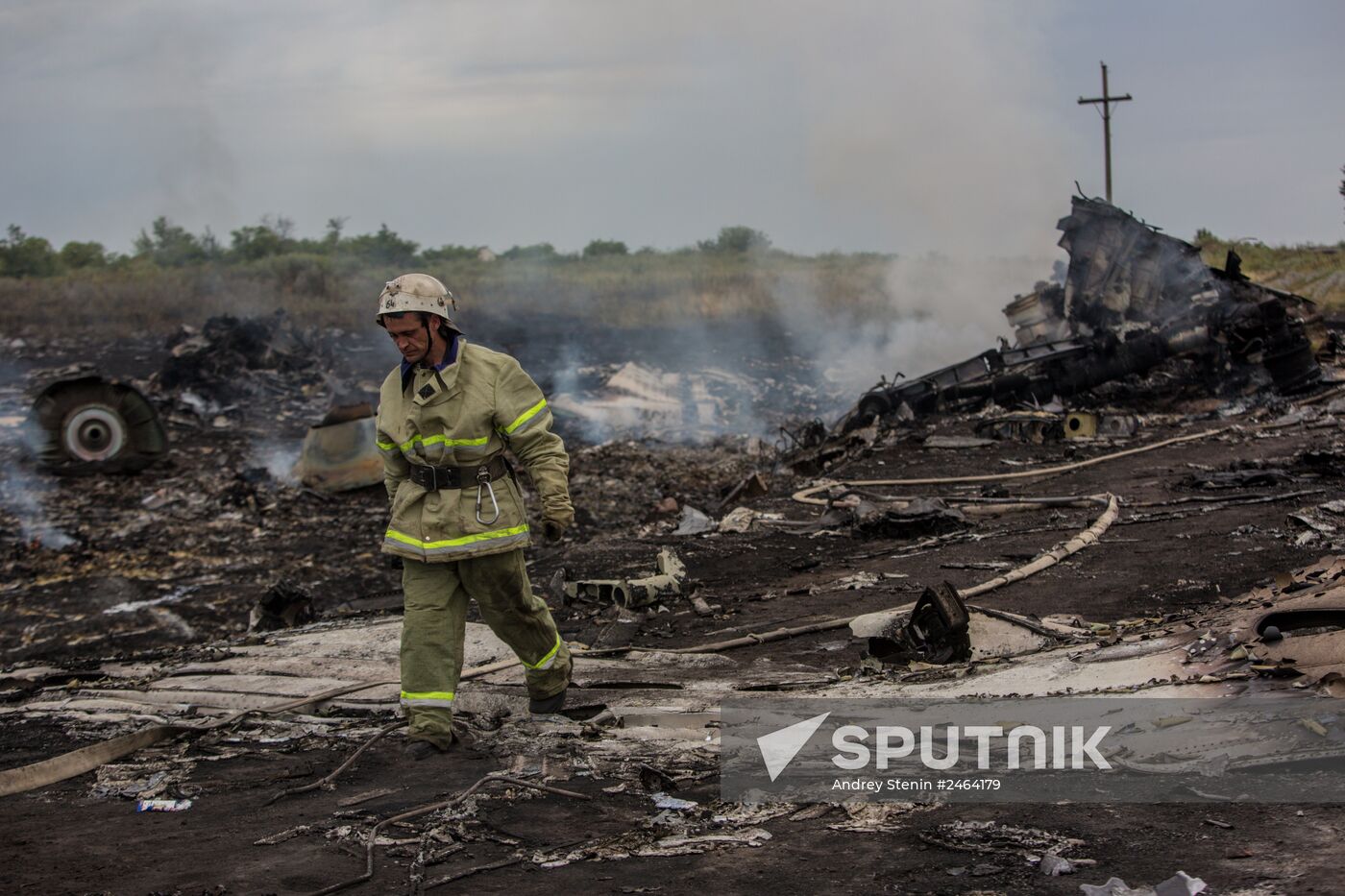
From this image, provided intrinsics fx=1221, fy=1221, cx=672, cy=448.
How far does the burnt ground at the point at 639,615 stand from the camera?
Result: 2883mm

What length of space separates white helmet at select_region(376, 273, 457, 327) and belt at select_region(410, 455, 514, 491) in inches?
21.5

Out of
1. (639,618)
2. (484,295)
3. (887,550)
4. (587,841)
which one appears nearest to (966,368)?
(887,550)

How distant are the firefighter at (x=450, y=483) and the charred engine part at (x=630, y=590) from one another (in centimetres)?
262

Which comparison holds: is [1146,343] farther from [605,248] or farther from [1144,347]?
[605,248]

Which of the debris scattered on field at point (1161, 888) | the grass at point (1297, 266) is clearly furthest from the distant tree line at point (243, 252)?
the debris scattered on field at point (1161, 888)

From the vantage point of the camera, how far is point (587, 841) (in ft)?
10.5

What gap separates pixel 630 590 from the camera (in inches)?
281

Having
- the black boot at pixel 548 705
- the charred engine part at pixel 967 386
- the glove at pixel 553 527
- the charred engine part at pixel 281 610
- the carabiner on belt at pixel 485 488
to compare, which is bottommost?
the black boot at pixel 548 705

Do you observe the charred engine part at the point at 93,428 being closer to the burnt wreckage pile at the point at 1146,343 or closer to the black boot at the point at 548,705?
the burnt wreckage pile at the point at 1146,343

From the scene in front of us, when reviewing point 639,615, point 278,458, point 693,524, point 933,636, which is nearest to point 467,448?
point 933,636

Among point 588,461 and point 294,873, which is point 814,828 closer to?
point 294,873

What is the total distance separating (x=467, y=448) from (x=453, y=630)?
26.3 inches

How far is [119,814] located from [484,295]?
26.7 metres

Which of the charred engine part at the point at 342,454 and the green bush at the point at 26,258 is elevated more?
the green bush at the point at 26,258
